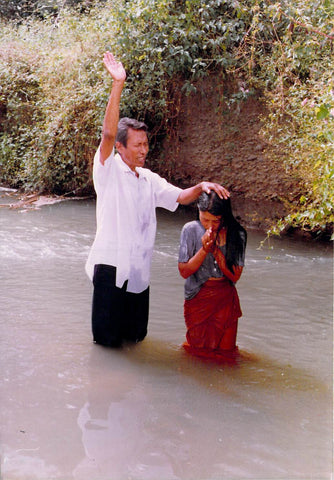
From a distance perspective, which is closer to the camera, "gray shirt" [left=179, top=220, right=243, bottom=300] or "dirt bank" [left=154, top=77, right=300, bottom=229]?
"gray shirt" [left=179, top=220, right=243, bottom=300]

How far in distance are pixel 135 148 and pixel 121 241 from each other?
62 centimetres

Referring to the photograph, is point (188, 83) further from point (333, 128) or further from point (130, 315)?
point (130, 315)

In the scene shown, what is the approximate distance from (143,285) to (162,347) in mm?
612

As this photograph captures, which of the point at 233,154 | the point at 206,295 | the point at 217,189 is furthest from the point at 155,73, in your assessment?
the point at 206,295

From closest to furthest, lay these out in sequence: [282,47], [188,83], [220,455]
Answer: [220,455], [282,47], [188,83]

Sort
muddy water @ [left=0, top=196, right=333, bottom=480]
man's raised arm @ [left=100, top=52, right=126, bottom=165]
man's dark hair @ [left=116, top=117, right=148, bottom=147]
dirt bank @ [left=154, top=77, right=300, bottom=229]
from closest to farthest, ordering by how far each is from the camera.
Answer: muddy water @ [left=0, top=196, right=333, bottom=480] < man's raised arm @ [left=100, top=52, right=126, bottom=165] < man's dark hair @ [left=116, top=117, right=148, bottom=147] < dirt bank @ [left=154, top=77, right=300, bottom=229]

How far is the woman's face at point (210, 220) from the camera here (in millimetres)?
3941

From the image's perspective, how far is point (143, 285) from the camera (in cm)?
412

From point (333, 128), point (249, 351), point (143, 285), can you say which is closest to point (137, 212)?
Answer: point (143, 285)

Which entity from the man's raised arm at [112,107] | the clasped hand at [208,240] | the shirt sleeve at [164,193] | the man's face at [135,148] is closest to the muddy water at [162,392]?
the clasped hand at [208,240]

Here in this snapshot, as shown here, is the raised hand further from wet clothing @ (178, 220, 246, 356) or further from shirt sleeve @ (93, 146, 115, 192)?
wet clothing @ (178, 220, 246, 356)

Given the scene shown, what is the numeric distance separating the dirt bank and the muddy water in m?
3.09

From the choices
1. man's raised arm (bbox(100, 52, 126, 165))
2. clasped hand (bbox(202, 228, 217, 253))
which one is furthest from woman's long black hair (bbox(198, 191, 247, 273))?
man's raised arm (bbox(100, 52, 126, 165))

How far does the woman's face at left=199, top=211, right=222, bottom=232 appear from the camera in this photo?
3.94 meters
